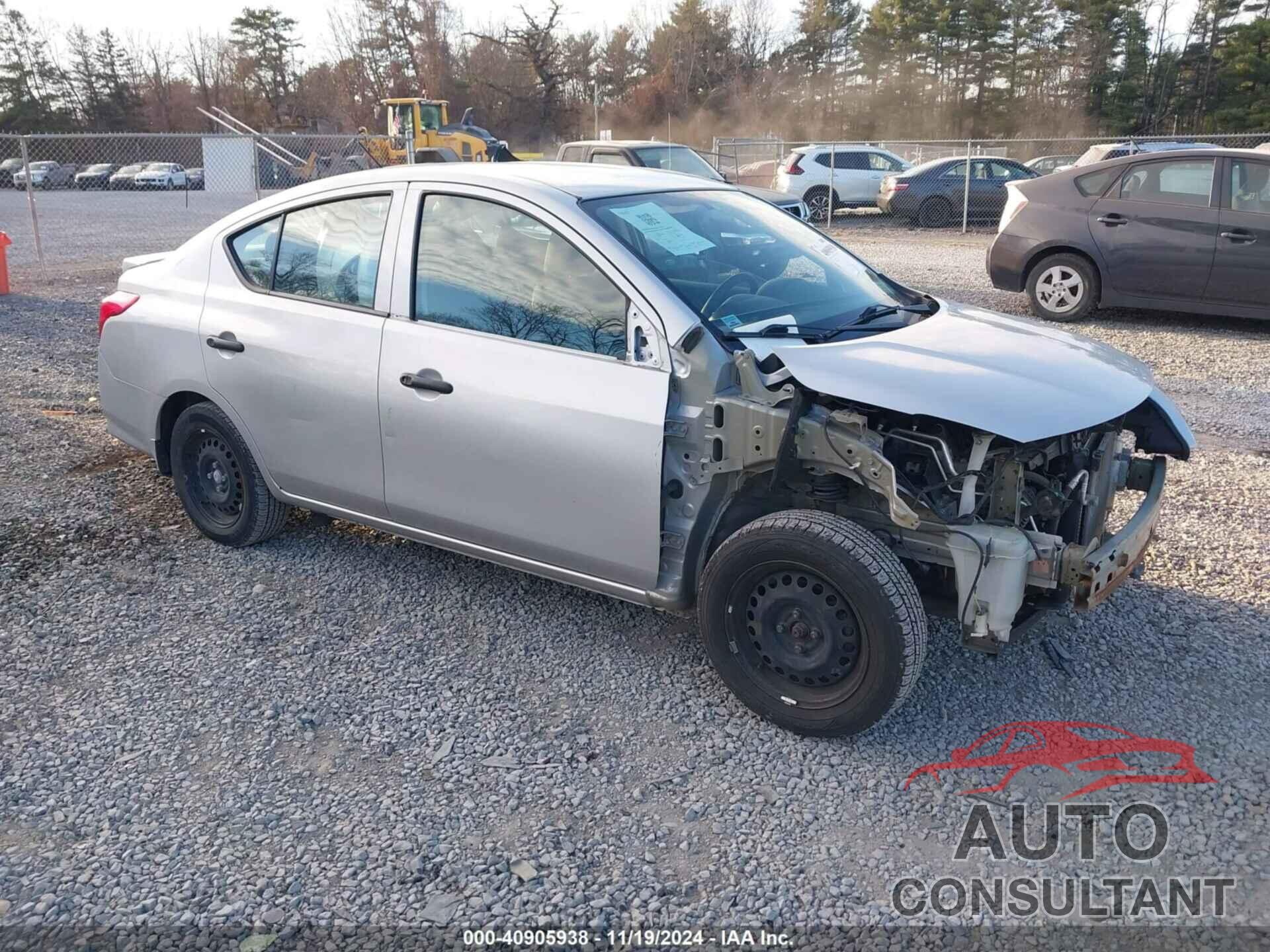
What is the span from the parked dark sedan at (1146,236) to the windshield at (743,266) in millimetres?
6192

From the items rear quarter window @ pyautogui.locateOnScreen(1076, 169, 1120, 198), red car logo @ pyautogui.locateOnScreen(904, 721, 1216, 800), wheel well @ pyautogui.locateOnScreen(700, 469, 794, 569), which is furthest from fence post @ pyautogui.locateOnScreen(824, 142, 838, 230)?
red car logo @ pyautogui.locateOnScreen(904, 721, 1216, 800)

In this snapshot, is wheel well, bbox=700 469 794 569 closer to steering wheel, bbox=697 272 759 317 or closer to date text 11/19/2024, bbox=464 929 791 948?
steering wheel, bbox=697 272 759 317

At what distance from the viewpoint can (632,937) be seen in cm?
262

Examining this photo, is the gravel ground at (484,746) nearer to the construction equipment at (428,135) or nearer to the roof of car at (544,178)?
the roof of car at (544,178)

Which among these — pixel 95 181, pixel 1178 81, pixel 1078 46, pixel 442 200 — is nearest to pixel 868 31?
pixel 1078 46

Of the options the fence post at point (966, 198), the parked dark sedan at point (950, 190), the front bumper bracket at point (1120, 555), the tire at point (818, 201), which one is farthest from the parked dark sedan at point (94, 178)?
the front bumper bracket at point (1120, 555)

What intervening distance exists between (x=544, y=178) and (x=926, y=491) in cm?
189

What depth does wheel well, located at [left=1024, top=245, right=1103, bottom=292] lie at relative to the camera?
990 centimetres

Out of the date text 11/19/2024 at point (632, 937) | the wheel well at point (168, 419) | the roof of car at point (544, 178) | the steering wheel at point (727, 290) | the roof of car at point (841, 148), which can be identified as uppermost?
the roof of car at point (841, 148)

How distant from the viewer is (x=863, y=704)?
128 inches

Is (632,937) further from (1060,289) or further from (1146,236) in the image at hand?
(1060,289)

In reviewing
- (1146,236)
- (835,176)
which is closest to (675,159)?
(835,176)

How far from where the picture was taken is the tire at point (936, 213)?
800 inches

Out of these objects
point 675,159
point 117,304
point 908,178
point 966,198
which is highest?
point 675,159
